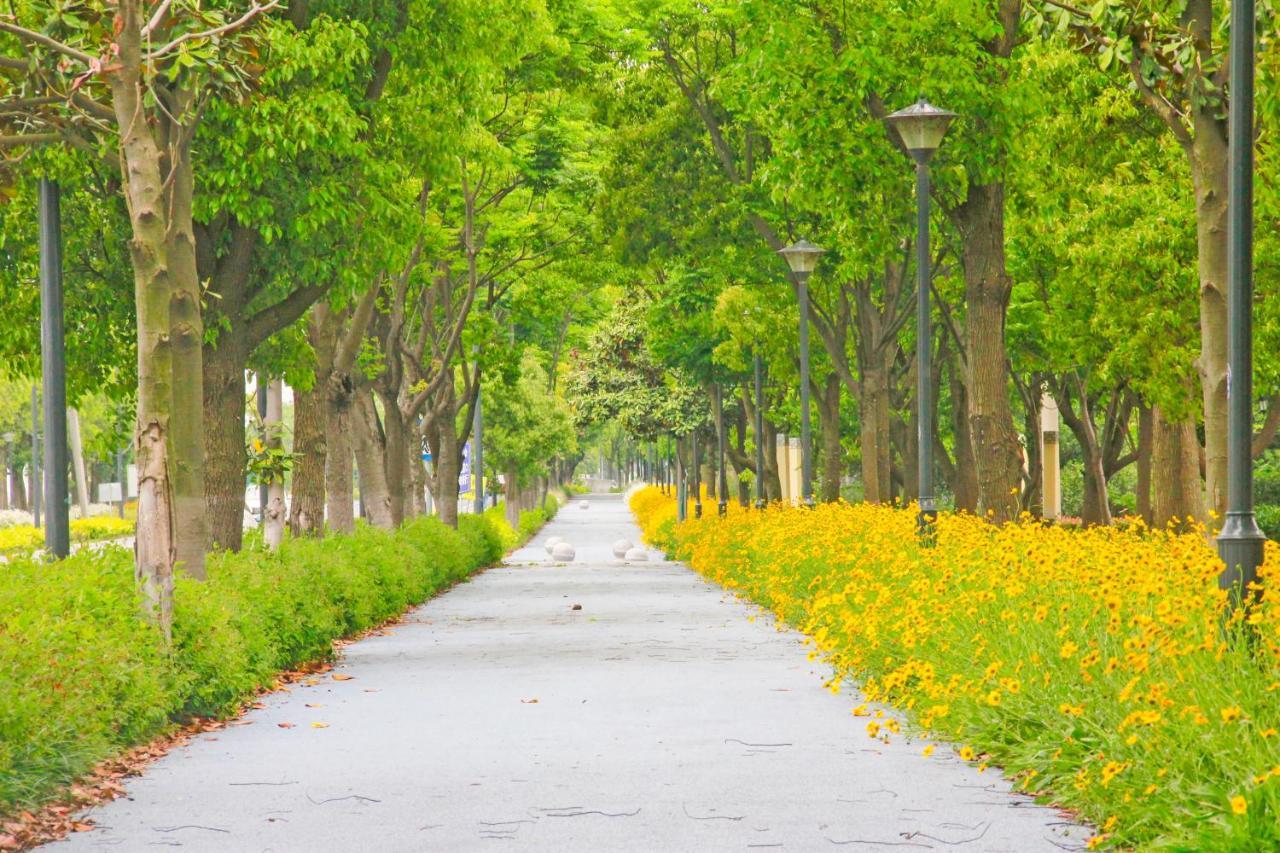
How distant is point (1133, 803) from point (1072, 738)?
40.9 inches

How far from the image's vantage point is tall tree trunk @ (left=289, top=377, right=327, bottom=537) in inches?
929

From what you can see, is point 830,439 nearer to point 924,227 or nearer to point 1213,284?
point 924,227

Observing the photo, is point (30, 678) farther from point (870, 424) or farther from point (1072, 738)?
point (870, 424)

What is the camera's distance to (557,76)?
1136 inches

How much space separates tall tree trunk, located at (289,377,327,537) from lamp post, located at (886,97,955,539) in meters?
8.35

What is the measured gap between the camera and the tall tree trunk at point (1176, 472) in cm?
2720

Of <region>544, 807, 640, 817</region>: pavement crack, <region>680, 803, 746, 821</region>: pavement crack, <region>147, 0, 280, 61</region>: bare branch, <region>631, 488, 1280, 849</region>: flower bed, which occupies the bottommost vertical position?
<region>680, 803, 746, 821</region>: pavement crack

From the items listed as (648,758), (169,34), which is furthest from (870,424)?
(648,758)

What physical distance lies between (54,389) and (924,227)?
899cm

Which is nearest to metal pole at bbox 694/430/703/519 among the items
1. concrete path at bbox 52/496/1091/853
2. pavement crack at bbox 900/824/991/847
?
concrete path at bbox 52/496/1091/853

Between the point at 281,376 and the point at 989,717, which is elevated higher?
the point at 281,376


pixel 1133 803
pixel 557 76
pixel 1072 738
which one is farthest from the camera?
pixel 557 76

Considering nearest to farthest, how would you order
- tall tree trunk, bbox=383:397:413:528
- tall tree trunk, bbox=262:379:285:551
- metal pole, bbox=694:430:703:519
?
tall tree trunk, bbox=262:379:285:551
tall tree trunk, bbox=383:397:413:528
metal pole, bbox=694:430:703:519

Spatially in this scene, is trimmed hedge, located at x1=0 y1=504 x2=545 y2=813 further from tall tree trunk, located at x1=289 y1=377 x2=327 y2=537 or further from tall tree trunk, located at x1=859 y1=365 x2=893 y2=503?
tall tree trunk, located at x1=859 y1=365 x2=893 y2=503
